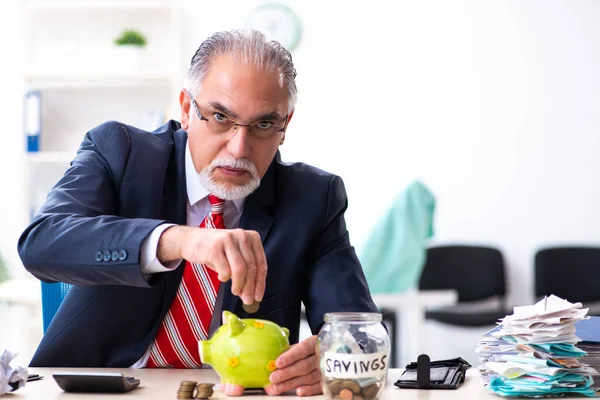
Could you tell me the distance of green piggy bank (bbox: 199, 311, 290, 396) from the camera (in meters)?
1.36

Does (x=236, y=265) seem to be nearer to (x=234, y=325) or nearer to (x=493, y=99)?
(x=234, y=325)

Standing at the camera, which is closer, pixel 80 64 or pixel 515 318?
pixel 515 318

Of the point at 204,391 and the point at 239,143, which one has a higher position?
the point at 239,143

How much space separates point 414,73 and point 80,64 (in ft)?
6.91

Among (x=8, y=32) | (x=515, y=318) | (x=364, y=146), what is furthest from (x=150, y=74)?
(x=515, y=318)

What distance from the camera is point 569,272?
5.30 m

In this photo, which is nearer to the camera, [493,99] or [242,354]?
[242,354]

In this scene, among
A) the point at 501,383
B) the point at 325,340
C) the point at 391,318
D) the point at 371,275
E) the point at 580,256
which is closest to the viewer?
the point at 325,340

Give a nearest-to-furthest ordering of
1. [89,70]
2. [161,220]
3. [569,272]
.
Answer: [161,220] < [89,70] < [569,272]

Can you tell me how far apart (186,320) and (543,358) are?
724mm

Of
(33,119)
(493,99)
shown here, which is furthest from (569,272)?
(33,119)

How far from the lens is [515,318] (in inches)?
56.9

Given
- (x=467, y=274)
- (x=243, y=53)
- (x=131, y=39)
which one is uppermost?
(x=131, y=39)

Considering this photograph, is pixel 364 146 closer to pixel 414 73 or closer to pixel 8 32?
pixel 414 73
